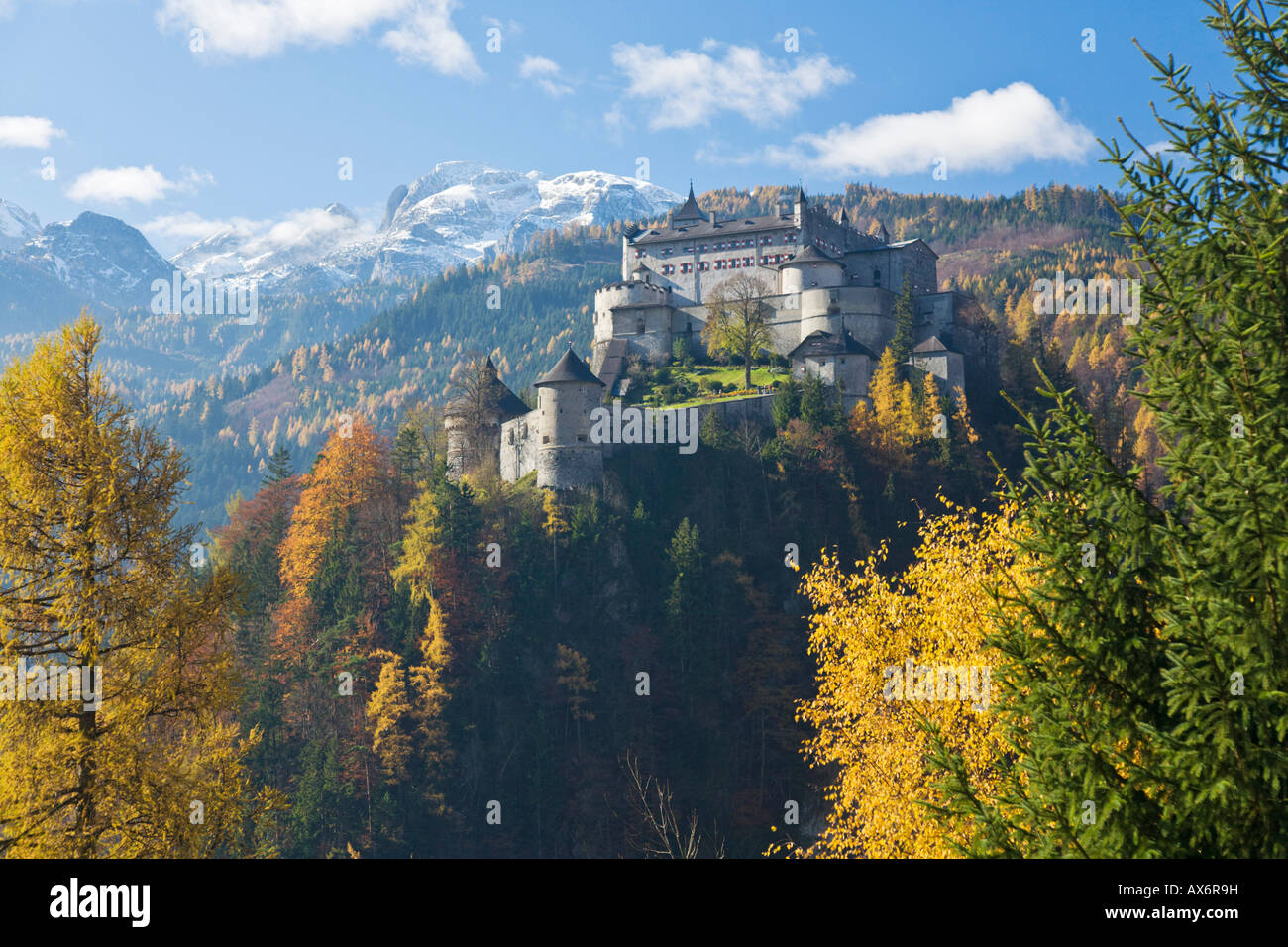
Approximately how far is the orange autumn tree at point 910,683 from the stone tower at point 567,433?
130ft

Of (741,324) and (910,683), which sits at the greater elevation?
(741,324)

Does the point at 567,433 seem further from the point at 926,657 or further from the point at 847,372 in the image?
the point at 926,657

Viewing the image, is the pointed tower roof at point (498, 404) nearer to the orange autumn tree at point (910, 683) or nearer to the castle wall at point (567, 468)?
the castle wall at point (567, 468)

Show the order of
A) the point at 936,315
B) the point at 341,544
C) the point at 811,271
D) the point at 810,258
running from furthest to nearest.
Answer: the point at 810,258 < the point at 936,315 < the point at 811,271 < the point at 341,544

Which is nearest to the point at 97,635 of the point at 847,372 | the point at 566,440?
the point at 566,440

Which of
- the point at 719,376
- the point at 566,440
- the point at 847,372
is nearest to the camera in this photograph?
the point at 566,440

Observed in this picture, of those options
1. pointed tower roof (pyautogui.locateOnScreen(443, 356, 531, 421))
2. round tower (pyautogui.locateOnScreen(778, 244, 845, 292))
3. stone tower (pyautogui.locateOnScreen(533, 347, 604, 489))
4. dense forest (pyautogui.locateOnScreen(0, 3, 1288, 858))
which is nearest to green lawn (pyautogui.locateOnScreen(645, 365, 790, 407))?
round tower (pyautogui.locateOnScreen(778, 244, 845, 292))

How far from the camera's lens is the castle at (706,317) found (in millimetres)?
60500

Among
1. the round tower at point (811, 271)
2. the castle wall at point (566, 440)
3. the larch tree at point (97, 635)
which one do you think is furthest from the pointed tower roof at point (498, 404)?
the larch tree at point (97, 635)

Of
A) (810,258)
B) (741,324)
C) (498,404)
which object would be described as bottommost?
(498,404)

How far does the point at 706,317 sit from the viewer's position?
7662 centimetres

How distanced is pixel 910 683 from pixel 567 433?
43165 millimetres

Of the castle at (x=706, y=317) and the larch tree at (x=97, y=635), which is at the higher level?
the castle at (x=706, y=317)
